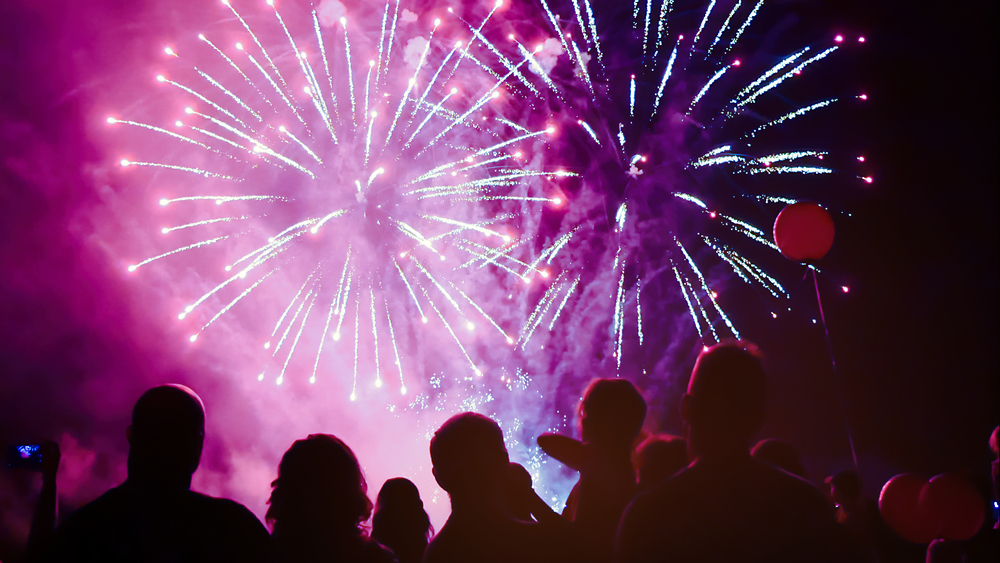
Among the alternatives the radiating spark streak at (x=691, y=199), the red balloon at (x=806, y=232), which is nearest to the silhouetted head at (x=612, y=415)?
the red balloon at (x=806, y=232)

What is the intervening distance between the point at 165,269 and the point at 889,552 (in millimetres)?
13109

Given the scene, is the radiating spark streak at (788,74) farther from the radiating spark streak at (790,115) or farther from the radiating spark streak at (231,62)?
the radiating spark streak at (231,62)

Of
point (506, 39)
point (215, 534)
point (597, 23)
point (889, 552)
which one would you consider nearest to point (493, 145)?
point (506, 39)

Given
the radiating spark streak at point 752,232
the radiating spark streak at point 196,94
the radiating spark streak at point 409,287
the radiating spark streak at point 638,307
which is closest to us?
the radiating spark streak at point 196,94

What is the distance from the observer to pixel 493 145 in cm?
1409

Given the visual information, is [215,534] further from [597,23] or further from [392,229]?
[392,229]

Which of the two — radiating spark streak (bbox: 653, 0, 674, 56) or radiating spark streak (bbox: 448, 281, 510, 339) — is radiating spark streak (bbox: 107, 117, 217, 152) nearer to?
radiating spark streak (bbox: 448, 281, 510, 339)

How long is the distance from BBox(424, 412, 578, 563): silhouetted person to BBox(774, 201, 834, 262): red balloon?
4714 mm

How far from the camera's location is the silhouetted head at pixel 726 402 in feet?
6.04

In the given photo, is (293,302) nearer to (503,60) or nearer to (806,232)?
(503,60)

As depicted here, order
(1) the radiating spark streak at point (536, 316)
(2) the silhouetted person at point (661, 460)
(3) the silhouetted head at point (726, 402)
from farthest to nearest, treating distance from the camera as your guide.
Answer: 1. (1) the radiating spark streak at point (536, 316)
2. (2) the silhouetted person at point (661, 460)
3. (3) the silhouetted head at point (726, 402)

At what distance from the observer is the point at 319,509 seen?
2.35 metres

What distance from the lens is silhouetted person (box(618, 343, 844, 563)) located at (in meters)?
1.66

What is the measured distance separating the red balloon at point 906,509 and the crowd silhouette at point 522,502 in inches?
104
